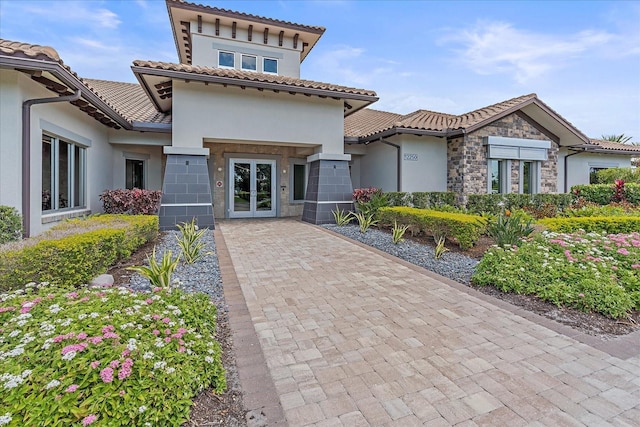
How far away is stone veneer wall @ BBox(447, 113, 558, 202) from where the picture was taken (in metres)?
13.3

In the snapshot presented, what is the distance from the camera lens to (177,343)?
2881 mm

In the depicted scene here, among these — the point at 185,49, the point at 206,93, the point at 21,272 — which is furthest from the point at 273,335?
the point at 185,49

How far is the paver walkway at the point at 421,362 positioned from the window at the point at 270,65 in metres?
12.7

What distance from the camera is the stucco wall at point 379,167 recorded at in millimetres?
13930

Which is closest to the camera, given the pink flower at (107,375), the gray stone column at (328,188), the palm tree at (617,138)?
the pink flower at (107,375)

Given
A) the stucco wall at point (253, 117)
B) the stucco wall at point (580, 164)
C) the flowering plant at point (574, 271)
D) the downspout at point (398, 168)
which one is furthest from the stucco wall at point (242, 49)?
the stucco wall at point (580, 164)

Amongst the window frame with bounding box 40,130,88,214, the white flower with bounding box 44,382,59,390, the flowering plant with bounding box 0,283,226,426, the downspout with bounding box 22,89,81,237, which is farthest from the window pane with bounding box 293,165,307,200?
the white flower with bounding box 44,382,59,390

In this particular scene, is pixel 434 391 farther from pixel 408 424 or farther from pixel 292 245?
pixel 292 245

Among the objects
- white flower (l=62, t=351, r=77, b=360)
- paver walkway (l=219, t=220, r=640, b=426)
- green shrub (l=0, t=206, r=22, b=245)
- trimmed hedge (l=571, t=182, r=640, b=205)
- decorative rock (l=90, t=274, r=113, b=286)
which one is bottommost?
paver walkway (l=219, t=220, r=640, b=426)

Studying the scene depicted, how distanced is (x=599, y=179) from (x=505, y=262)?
16.6 metres

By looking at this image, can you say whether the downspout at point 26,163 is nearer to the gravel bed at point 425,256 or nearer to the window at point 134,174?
the window at point 134,174

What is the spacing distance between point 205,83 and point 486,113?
1102 cm

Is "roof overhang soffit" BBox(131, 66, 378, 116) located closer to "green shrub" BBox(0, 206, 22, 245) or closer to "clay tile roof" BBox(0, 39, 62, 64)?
"clay tile roof" BBox(0, 39, 62, 64)

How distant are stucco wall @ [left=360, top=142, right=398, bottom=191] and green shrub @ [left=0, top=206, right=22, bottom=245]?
11.5 metres
